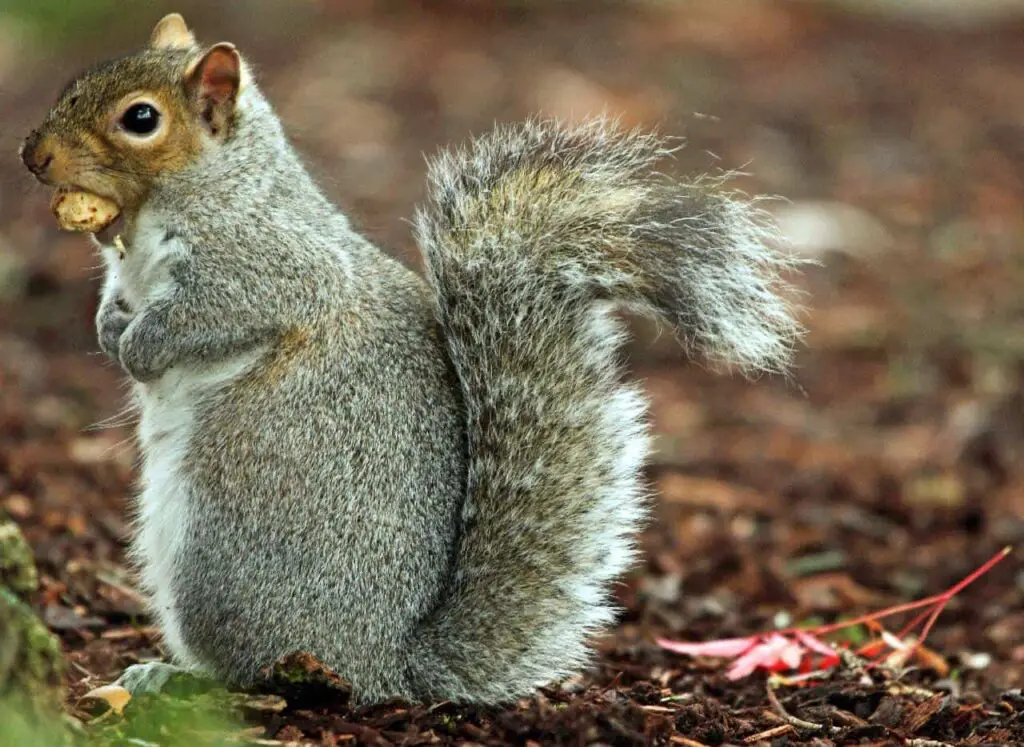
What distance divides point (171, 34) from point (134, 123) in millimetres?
522

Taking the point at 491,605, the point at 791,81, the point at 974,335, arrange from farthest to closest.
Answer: the point at 791,81 < the point at 974,335 < the point at 491,605

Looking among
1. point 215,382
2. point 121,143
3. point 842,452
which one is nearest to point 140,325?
point 215,382

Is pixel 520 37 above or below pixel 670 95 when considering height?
above

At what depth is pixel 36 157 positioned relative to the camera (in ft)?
10.3

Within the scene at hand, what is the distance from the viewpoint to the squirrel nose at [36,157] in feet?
10.3

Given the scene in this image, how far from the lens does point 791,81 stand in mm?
10078

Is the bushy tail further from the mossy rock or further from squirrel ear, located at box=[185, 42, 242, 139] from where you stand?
the mossy rock

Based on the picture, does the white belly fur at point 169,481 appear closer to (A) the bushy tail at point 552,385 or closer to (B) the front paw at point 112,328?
(B) the front paw at point 112,328

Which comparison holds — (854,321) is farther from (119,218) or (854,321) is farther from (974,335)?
(119,218)

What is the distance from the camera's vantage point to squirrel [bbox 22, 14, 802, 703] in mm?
2986

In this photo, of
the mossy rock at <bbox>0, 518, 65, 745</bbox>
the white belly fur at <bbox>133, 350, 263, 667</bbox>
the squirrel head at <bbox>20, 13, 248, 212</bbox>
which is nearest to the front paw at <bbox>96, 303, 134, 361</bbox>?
the white belly fur at <bbox>133, 350, 263, 667</bbox>

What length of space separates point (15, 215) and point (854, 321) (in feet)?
13.9

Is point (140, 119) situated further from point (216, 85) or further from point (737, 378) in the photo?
point (737, 378)

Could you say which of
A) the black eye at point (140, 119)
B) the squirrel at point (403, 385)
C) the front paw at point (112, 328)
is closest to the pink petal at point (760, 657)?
the squirrel at point (403, 385)
